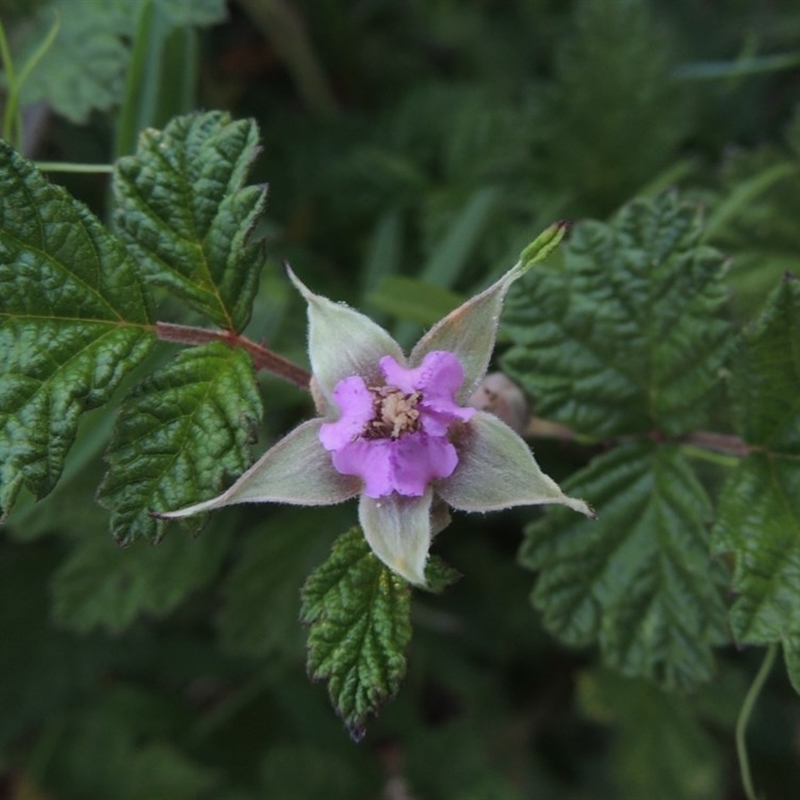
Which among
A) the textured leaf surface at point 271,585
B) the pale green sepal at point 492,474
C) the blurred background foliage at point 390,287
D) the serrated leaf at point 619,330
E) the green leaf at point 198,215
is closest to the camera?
the pale green sepal at point 492,474

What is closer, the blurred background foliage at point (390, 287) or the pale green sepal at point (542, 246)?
the pale green sepal at point (542, 246)

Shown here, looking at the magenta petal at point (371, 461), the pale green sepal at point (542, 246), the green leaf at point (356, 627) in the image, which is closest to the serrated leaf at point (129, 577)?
the green leaf at point (356, 627)

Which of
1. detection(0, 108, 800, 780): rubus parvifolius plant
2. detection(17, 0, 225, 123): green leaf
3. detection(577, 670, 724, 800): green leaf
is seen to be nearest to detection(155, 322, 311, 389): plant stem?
detection(0, 108, 800, 780): rubus parvifolius plant

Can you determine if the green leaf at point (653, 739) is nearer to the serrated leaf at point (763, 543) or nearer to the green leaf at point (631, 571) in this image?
the green leaf at point (631, 571)

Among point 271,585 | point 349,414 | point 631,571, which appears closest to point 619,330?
point 631,571

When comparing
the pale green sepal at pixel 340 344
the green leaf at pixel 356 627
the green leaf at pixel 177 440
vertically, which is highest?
the pale green sepal at pixel 340 344

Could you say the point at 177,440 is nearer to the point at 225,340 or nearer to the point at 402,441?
the point at 225,340

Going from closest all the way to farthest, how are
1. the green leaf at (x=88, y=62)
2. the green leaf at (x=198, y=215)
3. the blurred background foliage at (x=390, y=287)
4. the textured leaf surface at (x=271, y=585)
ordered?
1. the green leaf at (x=198, y=215)
2. the green leaf at (x=88, y=62)
3. the blurred background foliage at (x=390, y=287)
4. the textured leaf surface at (x=271, y=585)
